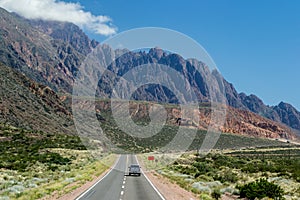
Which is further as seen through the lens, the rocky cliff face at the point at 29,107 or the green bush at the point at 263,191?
the rocky cliff face at the point at 29,107

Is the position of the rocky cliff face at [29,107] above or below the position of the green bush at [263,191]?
above

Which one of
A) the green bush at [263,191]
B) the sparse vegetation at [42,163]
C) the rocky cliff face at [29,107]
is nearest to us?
the green bush at [263,191]

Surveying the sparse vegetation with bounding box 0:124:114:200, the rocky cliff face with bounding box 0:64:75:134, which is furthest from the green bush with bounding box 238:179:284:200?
the rocky cliff face with bounding box 0:64:75:134

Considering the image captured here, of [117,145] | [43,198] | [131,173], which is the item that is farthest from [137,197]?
[117,145]

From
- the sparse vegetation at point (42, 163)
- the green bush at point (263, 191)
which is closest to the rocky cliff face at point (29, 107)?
the sparse vegetation at point (42, 163)

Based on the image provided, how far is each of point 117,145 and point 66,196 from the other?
2730 inches

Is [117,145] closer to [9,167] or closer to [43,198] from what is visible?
[9,167]

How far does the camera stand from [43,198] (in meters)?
20.2

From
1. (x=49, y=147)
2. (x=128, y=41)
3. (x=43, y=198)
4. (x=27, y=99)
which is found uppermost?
(x=27, y=99)

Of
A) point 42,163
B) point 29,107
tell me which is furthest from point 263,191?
point 29,107

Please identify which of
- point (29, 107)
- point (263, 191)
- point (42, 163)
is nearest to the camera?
point (263, 191)

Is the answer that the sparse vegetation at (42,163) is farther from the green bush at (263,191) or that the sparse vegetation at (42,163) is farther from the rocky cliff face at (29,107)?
the green bush at (263,191)

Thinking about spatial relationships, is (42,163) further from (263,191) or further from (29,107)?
(29,107)

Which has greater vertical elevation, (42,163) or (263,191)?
(42,163)
